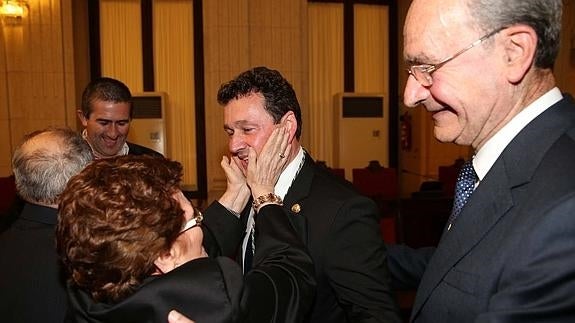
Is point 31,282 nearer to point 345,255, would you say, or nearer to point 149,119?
point 345,255

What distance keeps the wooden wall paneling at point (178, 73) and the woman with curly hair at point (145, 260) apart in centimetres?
1046

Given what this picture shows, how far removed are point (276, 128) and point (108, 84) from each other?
181 centimetres

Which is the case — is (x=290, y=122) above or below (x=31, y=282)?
above

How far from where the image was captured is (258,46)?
7.67 m

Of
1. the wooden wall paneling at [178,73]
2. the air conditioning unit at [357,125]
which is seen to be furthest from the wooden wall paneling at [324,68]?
the wooden wall paneling at [178,73]

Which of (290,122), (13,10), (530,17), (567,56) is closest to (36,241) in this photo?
(290,122)

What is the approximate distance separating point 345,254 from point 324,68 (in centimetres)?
1110

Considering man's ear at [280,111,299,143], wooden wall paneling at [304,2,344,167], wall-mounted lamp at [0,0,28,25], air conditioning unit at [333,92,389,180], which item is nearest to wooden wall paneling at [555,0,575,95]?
air conditioning unit at [333,92,389,180]

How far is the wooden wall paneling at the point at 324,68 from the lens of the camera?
40.4 ft

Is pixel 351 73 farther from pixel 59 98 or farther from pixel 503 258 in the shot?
pixel 503 258

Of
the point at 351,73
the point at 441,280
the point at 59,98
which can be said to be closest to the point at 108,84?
the point at 441,280

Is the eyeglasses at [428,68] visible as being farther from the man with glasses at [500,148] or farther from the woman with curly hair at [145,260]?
the woman with curly hair at [145,260]

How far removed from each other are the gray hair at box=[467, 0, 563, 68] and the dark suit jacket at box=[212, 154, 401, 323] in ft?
2.73

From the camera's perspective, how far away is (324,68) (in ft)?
41.0
